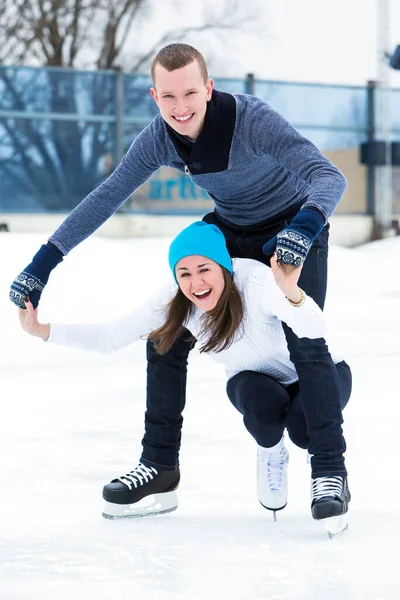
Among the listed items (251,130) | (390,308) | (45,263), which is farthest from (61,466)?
(390,308)

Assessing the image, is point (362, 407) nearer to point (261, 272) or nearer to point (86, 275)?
point (261, 272)

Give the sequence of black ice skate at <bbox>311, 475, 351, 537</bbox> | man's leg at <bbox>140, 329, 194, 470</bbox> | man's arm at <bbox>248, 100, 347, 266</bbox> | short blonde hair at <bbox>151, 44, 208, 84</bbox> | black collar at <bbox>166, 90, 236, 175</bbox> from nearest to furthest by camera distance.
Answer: man's arm at <bbox>248, 100, 347, 266</bbox>, black ice skate at <bbox>311, 475, 351, 537</bbox>, short blonde hair at <bbox>151, 44, 208, 84</bbox>, black collar at <bbox>166, 90, 236, 175</bbox>, man's leg at <bbox>140, 329, 194, 470</bbox>

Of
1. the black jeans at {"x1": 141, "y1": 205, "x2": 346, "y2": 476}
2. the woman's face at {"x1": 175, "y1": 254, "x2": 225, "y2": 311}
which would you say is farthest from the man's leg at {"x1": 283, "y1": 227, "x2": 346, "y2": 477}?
the woman's face at {"x1": 175, "y1": 254, "x2": 225, "y2": 311}

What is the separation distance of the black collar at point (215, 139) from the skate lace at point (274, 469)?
2.60 ft

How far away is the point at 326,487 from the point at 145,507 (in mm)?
594

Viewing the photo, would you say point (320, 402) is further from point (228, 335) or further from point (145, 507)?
point (145, 507)

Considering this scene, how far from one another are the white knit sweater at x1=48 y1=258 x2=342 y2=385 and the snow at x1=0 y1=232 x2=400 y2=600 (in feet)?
1.38

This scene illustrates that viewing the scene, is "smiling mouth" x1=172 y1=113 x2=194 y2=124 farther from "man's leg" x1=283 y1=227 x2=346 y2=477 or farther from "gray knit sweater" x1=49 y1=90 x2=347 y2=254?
"man's leg" x1=283 y1=227 x2=346 y2=477

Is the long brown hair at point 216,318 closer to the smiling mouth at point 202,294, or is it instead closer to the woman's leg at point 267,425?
the smiling mouth at point 202,294

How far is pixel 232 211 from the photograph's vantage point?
2904 millimetres

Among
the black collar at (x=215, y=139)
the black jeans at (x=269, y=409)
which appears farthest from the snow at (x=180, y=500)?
the black collar at (x=215, y=139)

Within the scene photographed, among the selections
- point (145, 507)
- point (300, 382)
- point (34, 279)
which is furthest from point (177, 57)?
point (145, 507)

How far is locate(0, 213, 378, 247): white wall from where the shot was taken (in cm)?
1332

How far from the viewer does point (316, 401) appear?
2514 millimetres
